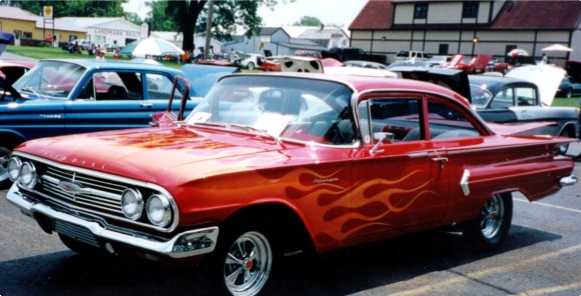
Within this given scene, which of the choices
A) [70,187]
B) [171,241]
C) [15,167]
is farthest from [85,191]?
[15,167]

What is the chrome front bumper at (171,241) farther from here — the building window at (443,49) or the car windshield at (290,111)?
the building window at (443,49)

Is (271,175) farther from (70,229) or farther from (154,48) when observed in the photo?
(154,48)

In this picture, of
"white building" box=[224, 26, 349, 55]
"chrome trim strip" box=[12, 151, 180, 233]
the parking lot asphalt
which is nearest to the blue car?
the parking lot asphalt

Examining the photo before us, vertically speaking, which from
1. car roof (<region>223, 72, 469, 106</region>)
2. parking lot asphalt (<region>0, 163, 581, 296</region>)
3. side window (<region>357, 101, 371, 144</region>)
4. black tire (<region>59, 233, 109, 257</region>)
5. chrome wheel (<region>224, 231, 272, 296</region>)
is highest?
car roof (<region>223, 72, 469, 106</region>)

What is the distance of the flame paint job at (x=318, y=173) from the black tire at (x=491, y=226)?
280 millimetres

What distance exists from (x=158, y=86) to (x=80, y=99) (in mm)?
1232

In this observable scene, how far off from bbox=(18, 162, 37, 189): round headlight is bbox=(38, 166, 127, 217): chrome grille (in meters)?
0.10

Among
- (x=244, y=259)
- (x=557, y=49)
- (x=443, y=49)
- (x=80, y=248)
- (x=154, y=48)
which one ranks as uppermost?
(x=557, y=49)

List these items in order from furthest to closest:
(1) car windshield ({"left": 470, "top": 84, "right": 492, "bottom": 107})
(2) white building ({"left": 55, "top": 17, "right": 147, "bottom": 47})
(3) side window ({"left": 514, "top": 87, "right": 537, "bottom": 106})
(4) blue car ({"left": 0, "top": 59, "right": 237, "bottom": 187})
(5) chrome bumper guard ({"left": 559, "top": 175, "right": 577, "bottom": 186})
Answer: (2) white building ({"left": 55, "top": 17, "right": 147, "bottom": 47}) → (3) side window ({"left": 514, "top": 87, "right": 537, "bottom": 106}) → (1) car windshield ({"left": 470, "top": 84, "right": 492, "bottom": 107}) → (4) blue car ({"left": 0, "top": 59, "right": 237, "bottom": 187}) → (5) chrome bumper guard ({"left": 559, "top": 175, "right": 577, "bottom": 186})

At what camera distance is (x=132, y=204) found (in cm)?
370

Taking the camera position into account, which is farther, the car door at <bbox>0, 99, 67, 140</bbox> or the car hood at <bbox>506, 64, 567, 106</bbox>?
the car hood at <bbox>506, 64, 567, 106</bbox>

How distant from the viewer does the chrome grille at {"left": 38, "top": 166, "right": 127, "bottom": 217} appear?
3805 mm

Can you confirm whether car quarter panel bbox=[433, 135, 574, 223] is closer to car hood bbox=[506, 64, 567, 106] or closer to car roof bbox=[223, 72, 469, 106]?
car roof bbox=[223, 72, 469, 106]

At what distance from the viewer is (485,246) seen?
6035 mm
